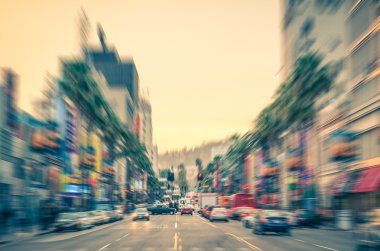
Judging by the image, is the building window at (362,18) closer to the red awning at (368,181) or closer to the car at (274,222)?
the red awning at (368,181)

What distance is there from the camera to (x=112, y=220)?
58531 millimetres

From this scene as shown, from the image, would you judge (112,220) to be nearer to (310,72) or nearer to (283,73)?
(310,72)

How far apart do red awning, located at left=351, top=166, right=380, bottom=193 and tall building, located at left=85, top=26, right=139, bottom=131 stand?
392ft

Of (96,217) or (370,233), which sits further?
(96,217)

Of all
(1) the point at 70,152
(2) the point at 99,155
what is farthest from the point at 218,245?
(2) the point at 99,155

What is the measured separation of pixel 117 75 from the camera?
601ft

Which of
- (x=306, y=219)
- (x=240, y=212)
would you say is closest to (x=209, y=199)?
(x=240, y=212)

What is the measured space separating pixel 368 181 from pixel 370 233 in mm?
29355

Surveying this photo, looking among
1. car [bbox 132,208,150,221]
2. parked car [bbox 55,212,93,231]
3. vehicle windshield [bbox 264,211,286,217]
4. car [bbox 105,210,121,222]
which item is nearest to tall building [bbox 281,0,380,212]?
vehicle windshield [bbox 264,211,286,217]

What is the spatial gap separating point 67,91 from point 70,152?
9.13 metres

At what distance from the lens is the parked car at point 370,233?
15.5 meters

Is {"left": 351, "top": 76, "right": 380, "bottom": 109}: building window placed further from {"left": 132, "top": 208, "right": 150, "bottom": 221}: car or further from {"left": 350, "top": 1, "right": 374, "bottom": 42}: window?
{"left": 132, "top": 208, "right": 150, "bottom": 221}: car

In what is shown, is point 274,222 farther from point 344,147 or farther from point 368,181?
point 368,181

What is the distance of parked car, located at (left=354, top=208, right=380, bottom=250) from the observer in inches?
612
